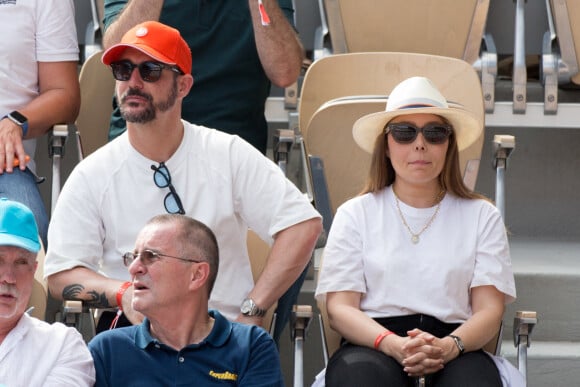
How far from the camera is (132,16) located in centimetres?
438

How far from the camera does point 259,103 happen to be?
464 centimetres

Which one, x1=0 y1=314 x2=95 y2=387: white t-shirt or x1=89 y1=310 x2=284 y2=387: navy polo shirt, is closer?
x1=0 y1=314 x2=95 y2=387: white t-shirt

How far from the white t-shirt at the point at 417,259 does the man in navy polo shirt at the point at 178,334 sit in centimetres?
63

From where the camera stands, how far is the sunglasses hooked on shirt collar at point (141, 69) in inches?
148

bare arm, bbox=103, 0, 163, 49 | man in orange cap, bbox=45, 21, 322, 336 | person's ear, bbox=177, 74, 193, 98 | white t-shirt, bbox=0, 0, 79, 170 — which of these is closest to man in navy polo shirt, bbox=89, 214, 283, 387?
man in orange cap, bbox=45, 21, 322, 336

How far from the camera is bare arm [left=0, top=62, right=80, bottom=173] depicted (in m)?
4.32

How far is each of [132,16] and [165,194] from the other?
915mm

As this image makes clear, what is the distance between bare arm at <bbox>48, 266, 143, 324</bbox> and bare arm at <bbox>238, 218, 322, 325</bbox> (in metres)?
0.34

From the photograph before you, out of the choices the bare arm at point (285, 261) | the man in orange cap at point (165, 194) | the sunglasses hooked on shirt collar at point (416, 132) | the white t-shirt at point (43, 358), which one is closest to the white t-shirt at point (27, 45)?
the man in orange cap at point (165, 194)

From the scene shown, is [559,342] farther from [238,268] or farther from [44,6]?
[44,6]

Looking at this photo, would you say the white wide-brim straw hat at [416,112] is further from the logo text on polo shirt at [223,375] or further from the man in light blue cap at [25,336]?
the man in light blue cap at [25,336]

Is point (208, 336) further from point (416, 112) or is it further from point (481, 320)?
point (416, 112)

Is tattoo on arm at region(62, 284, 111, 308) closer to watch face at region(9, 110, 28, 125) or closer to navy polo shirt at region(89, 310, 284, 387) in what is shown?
navy polo shirt at region(89, 310, 284, 387)

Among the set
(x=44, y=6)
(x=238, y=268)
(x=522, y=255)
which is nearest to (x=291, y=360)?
(x=238, y=268)
